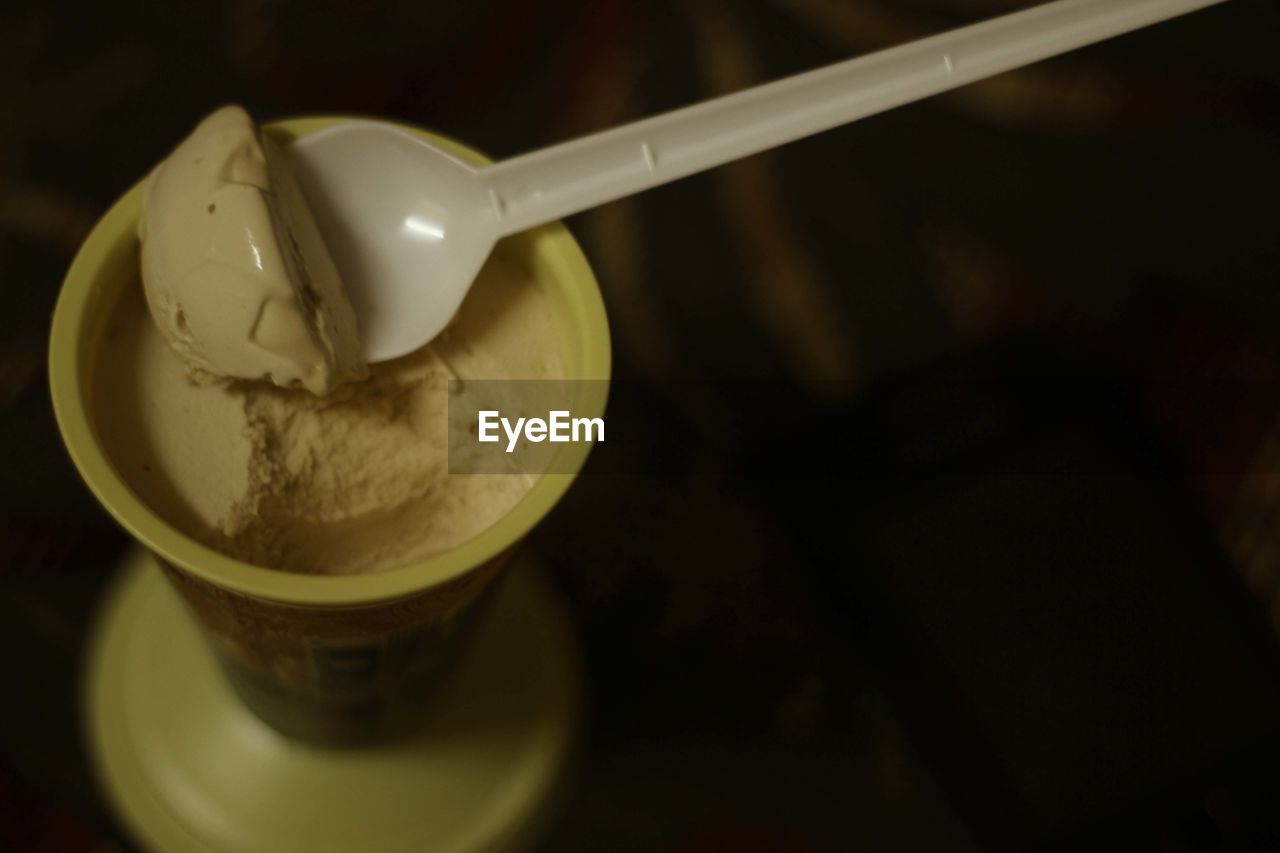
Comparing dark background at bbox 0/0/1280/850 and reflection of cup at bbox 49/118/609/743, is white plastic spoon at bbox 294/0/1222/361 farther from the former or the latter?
dark background at bbox 0/0/1280/850

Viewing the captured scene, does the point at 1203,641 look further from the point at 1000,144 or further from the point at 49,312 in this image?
the point at 49,312

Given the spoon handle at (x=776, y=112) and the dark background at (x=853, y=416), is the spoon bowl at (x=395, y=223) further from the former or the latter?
the dark background at (x=853, y=416)

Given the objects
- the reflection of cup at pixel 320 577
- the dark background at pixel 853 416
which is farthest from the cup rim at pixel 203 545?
the dark background at pixel 853 416

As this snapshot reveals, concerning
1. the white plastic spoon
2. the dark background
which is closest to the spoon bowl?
the white plastic spoon

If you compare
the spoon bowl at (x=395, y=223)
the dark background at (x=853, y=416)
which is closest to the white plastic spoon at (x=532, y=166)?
the spoon bowl at (x=395, y=223)

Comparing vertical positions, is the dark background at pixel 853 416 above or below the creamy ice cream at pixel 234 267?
below

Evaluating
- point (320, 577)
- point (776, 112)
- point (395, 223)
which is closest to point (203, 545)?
point (320, 577)

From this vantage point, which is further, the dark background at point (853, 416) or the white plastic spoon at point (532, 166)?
the dark background at point (853, 416)
